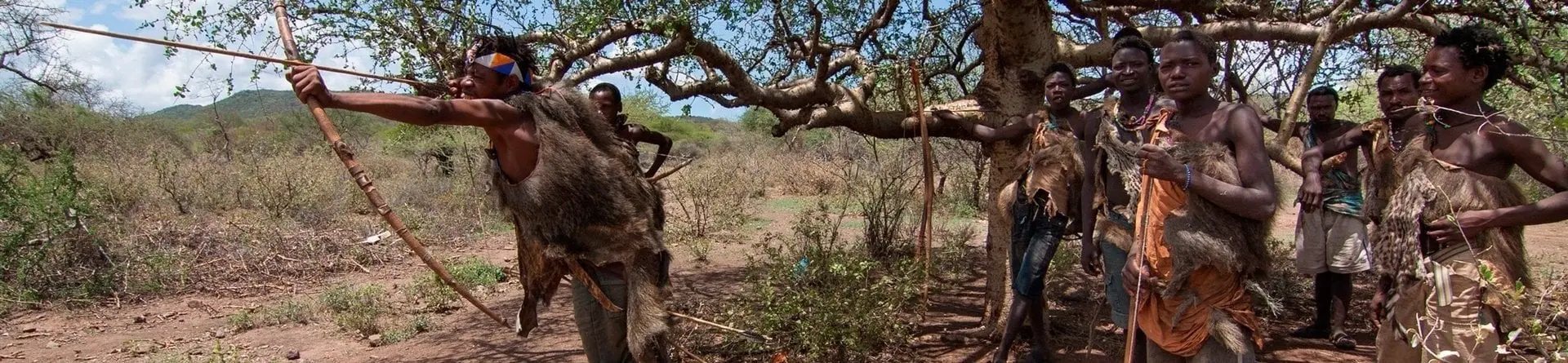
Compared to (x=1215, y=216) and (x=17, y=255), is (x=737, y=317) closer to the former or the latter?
(x=1215, y=216)

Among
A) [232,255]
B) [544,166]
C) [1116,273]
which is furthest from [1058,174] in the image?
[232,255]

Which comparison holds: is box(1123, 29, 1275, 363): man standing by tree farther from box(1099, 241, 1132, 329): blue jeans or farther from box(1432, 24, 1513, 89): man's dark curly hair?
box(1432, 24, 1513, 89): man's dark curly hair

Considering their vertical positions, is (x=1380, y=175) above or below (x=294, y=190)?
below

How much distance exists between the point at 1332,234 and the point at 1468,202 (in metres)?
2.10

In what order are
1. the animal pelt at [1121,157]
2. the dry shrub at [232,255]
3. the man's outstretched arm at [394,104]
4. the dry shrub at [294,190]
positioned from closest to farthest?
the man's outstretched arm at [394,104] → the animal pelt at [1121,157] → the dry shrub at [232,255] → the dry shrub at [294,190]

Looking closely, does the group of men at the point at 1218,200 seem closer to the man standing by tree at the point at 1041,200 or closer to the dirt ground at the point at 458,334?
the man standing by tree at the point at 1041,200

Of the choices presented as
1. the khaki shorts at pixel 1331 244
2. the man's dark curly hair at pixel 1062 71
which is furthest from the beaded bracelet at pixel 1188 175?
the khaki shorts at pixel 1331 244

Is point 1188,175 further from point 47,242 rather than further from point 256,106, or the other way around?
point 47,242

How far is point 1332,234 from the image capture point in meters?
4.04

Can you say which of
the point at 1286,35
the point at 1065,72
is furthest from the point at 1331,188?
the point at 1065,72

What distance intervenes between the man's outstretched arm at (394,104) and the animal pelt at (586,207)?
20cm

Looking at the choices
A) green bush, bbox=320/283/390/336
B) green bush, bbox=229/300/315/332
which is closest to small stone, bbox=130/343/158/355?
green bush, bbox=229/300/315/332

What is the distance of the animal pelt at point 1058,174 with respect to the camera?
3.24 metres

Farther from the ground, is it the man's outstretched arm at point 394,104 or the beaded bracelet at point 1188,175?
the man's outstretched arm at point 394,104
